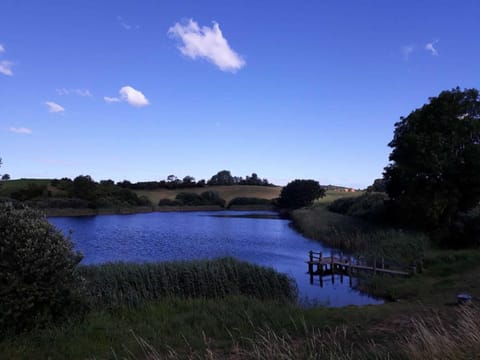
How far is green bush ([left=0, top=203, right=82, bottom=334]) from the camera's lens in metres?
7.16

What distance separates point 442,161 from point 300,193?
A: 6538cm

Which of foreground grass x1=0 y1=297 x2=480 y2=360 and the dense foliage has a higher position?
the dense foliage

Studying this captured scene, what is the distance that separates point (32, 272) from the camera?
7391 mm

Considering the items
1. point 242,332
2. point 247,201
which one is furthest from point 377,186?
point 242,332

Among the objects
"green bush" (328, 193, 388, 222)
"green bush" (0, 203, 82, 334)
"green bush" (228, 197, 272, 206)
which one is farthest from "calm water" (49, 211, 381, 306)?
"green bush" (228, 197, 272, 206)

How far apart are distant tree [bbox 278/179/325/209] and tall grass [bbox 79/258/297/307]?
78.4 metres

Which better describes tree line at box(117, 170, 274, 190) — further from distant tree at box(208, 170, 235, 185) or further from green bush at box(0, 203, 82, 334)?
green bush at box(0, 203, 82, 334)

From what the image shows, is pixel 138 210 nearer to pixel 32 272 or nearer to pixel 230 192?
pixel 230 192

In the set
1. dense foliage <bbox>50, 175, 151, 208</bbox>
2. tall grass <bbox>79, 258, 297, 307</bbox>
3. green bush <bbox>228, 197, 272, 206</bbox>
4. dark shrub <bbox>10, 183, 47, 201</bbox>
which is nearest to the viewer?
tall grass <bbox>79, 258, 297, 307</bbox>

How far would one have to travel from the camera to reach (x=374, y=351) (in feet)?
16.0

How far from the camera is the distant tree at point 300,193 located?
93.1m


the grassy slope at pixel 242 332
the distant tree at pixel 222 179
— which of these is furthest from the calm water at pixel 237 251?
the distant tree at pixel 222 179

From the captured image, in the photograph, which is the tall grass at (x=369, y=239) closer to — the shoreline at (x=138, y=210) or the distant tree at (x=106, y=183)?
the shoreline at (x=138, y=210)

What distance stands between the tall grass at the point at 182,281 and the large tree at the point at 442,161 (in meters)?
18.0
